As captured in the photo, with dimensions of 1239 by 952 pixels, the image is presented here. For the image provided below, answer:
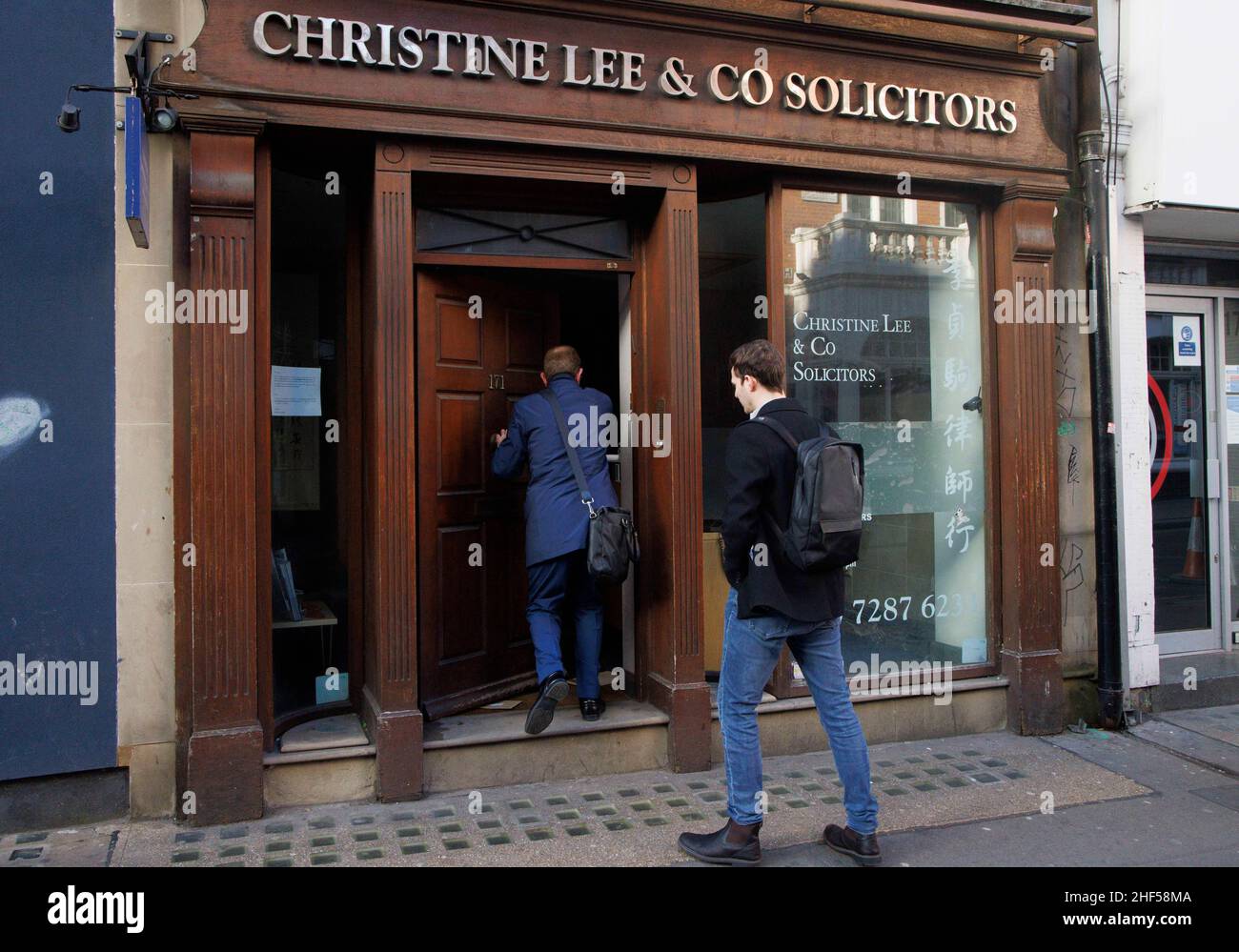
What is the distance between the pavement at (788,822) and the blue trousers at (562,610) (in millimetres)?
566

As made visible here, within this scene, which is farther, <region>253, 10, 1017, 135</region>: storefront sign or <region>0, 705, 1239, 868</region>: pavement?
<region>253, 10, 1017, 135</region>: storefront sign

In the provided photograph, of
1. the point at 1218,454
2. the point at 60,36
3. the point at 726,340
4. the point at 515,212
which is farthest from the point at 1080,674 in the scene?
the point at 60,36

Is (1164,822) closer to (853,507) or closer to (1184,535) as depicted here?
(853,507)

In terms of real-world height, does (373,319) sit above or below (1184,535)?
above

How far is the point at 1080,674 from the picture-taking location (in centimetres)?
604

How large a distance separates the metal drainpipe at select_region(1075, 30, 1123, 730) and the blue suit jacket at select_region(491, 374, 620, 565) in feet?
9.83

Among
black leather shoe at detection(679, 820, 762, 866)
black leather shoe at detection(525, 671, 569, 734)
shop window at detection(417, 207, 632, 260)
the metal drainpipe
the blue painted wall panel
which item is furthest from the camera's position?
the metal drainpipe

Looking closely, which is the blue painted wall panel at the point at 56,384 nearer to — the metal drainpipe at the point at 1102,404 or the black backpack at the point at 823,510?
the black backpack at the point at 823,510

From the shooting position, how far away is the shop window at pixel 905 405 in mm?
5801

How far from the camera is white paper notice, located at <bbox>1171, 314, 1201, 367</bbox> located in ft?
23.1

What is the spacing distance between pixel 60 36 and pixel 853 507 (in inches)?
155

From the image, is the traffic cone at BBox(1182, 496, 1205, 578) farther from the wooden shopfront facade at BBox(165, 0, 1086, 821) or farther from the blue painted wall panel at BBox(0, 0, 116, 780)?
the blue painted wall panel at BBox(0, 0, 116, 780)

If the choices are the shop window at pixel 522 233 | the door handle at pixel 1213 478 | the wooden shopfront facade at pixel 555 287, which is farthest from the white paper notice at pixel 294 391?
the door handle at pixel 1213 478

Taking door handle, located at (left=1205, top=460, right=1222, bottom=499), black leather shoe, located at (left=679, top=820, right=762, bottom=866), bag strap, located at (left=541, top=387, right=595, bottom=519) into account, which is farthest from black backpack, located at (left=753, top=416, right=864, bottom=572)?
door handle, located at (left=1205, top=460, right=1222, bottom=499)
